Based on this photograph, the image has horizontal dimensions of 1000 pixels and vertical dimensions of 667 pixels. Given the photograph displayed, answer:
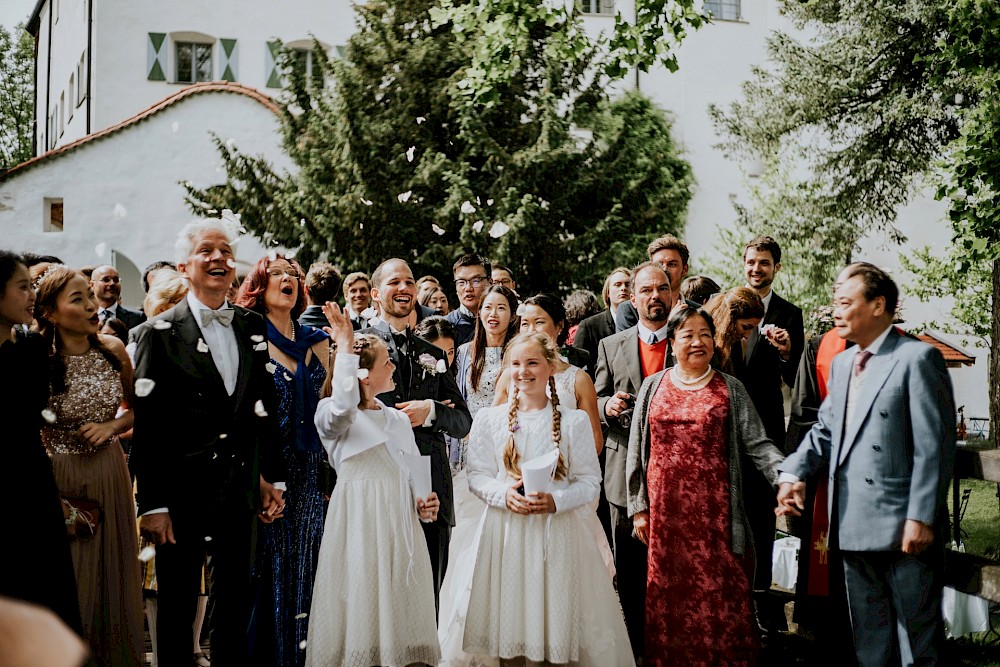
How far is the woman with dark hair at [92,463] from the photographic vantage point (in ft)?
15.9

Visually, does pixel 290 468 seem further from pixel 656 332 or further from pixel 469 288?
pixel 469 288

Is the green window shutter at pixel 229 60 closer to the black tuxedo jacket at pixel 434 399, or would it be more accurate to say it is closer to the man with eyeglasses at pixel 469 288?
the man with eyeglasses at pixel 469 288

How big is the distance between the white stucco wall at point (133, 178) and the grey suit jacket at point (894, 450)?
14737mm

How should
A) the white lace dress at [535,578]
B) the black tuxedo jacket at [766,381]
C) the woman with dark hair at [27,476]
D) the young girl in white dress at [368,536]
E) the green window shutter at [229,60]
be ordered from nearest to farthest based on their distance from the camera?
the woman with dark hair at [27,476], the young girl in white dress at [368,536], the white lace dress at [535,578], the black tuxedo jacket at [766,381], the green window shutter at [229,60]

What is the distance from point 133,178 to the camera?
17844 mm

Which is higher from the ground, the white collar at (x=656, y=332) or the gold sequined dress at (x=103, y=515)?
the white collar at (x=656, y=332)

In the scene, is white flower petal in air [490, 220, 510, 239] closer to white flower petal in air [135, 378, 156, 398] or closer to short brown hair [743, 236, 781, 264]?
short brown hair [743, 236, 781, 264]

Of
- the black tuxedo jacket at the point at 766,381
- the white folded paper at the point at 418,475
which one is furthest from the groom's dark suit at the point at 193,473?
the black tuxedo jacket at the point at 766,381

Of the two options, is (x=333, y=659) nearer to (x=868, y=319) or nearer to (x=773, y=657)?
(x=773, y=657)

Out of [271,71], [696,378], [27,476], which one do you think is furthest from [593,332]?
[271,71]

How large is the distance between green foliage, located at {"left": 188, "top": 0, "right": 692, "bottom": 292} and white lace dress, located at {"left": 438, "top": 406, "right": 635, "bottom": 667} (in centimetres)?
971

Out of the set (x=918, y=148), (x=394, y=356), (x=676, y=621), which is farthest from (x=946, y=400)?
(x=918, y=148)

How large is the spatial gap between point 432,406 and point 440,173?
1063 centimetres

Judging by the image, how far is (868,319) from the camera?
462 centimetres
